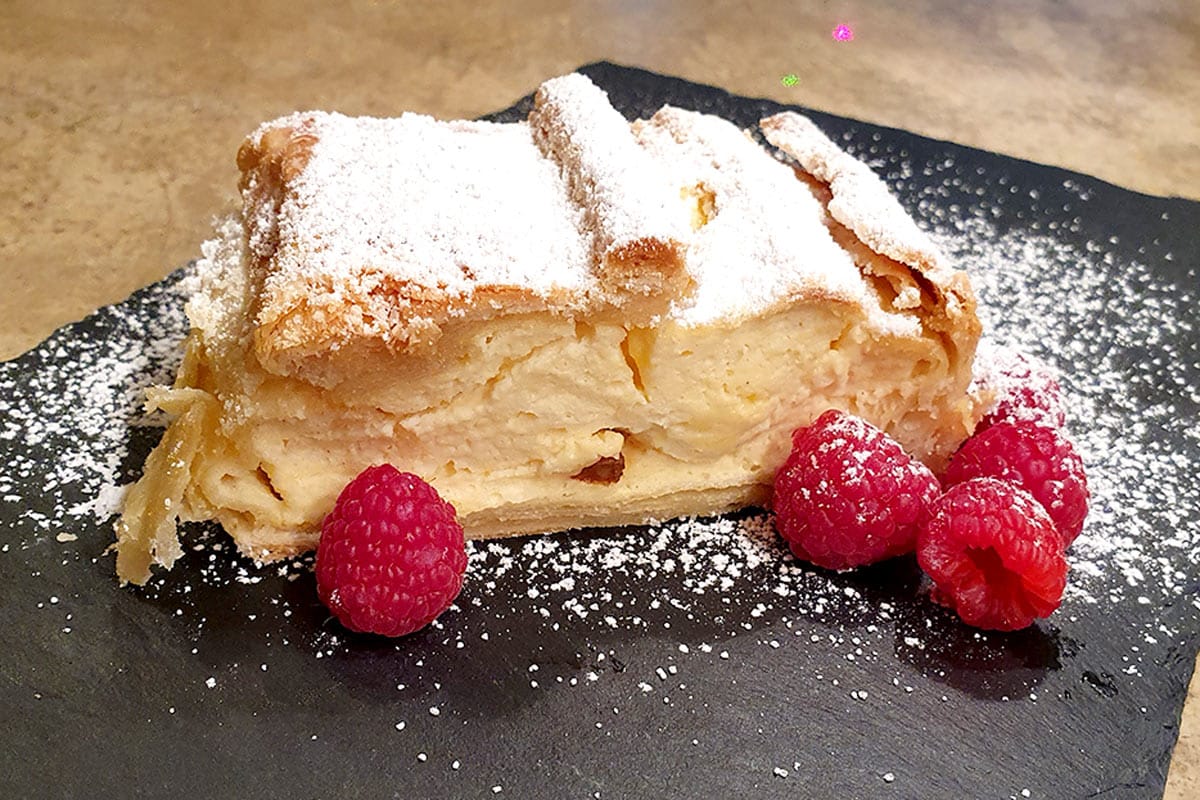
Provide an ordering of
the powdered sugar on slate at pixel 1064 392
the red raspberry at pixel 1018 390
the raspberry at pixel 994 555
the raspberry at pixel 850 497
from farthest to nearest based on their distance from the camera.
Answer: the red raspberry at pixel 1018 390, the powdered sugar on slate at pixel 1064 392, the raspberry at pixel 850 497, the raspberry at pixel 994 555

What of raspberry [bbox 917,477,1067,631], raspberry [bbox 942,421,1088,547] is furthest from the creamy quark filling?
raspberry [bbox 917,477,1067,631]

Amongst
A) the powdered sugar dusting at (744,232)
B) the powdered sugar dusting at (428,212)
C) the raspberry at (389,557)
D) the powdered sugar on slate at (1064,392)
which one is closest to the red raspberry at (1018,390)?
the powdered sugar on slate at (1064,392)

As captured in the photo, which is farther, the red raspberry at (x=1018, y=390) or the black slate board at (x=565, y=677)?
the red raspberry at (x=1018, y=390)

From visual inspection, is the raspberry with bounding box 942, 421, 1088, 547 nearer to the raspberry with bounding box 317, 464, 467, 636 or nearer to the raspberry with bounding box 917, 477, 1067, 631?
the raspberry with bounding box 917, 477, 1067, 631

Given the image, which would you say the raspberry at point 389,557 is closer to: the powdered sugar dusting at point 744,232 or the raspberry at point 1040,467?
the powdered sugar dusting at point 744,232

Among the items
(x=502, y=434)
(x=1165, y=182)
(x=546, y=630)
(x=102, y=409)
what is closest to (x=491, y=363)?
(x=502, y=434)

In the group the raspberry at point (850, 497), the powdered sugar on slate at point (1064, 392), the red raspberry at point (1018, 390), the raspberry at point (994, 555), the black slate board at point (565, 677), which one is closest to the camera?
the black slate board at point (565, 677)

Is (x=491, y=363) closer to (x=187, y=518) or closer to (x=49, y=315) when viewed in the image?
(x=187, y=518)
